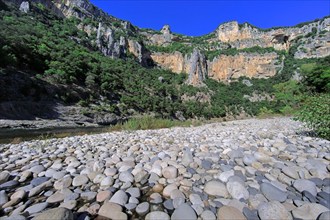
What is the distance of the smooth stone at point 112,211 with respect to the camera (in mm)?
1706

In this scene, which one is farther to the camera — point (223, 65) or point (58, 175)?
point (223, 65)

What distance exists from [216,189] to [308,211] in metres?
0.83

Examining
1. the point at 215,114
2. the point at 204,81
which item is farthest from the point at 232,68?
the point at 215,114

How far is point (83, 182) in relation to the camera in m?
2.41

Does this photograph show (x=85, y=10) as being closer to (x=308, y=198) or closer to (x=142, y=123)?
(x=142, y=123)

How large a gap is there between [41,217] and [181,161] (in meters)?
A: 2.02

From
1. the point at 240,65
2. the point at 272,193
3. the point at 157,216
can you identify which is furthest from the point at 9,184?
the point at 240,65

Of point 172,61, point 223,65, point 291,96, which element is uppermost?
point 172,61

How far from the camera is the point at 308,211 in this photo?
166 cm

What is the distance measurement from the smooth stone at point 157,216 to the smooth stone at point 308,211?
1.13m

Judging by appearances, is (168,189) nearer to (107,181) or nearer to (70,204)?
(107,181)

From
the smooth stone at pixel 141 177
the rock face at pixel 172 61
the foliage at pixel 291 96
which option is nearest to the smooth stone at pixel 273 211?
the smooth stone at pixel 141 177

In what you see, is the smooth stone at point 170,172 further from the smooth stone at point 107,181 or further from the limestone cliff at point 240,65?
the limestone cliff at point 240,65

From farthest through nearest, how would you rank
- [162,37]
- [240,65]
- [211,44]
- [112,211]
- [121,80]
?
[162,37], [211,44], [240,65], [121,80], [112,211]
